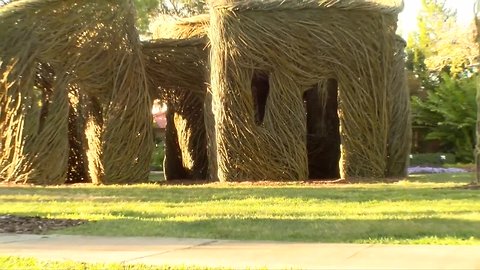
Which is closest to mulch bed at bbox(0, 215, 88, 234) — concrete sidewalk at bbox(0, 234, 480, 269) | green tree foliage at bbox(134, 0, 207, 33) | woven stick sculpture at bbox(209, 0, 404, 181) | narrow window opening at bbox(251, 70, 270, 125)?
concrete sidewalk at bbox(0, 234, 480, 269)

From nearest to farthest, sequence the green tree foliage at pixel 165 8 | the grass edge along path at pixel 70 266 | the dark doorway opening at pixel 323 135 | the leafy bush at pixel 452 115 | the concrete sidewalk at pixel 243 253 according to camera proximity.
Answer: the grass edge along path at pixel 70 266 < the concrete sidewalk at pixel 243 253 < the dark doorway opening at pixel 323 135 < the leafy bush at pixel 452 115 < the green tree foliage at pixel 165 8

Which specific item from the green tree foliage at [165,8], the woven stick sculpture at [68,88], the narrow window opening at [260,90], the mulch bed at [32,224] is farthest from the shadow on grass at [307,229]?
the green tree foliage at [165,8]

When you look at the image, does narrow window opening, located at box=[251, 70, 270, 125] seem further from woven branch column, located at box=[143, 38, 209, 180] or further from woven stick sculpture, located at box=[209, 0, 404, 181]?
woven stick sculpture, located at box=[209, 0, 404, 181]

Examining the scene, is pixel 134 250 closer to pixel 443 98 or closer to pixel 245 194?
pixel 245 194

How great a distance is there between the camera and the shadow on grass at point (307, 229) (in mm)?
7203

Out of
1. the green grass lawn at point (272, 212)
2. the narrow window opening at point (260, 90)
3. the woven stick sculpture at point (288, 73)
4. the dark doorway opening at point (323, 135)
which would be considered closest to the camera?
the green grass lawn at point (272, 212)

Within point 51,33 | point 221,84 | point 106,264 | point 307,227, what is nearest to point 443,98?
point 221,84

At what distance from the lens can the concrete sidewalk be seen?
18.7 feet

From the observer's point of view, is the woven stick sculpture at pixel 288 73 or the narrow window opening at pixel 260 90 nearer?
the woven stick sculpture at pixel 288 73

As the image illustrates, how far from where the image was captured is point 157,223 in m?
8.55

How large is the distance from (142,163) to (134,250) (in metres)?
11.7

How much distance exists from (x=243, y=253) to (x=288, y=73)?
1135 centimetres

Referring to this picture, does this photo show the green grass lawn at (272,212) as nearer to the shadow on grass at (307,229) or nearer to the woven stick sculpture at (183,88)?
the shadow on grass at (307,229)

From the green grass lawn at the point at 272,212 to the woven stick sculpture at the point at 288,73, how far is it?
2.73 metres
